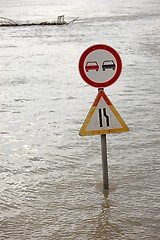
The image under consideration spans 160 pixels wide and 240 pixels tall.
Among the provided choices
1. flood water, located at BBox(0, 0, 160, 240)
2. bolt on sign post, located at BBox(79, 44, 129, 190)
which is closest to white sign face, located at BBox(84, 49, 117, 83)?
→ bolt on sign post, located at BBox(79, 44, 129, 190)

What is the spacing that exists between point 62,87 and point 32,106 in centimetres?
255

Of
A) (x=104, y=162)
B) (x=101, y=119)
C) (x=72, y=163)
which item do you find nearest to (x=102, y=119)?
(x=101, y=119)

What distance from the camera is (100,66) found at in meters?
6.35

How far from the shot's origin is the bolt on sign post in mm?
6312

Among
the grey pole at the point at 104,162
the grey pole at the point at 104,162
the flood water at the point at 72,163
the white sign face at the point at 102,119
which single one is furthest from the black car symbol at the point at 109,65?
the flood water at the point at 72,163

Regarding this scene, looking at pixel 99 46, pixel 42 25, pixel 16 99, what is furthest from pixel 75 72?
pixel 42 25

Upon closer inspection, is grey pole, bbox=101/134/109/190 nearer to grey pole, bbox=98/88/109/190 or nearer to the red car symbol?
grey pole, bbox=98/88/109/190

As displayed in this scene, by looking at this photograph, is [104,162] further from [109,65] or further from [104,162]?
[109,65]

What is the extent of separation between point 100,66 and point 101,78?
0.14 meters

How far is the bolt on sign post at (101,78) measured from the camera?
249 inches

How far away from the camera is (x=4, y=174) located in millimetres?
7777

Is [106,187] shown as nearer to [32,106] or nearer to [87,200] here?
[87,200]

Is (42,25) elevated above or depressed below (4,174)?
above

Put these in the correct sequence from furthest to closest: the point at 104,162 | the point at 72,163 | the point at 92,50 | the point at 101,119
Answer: the point at 72,163 → the point at 104,162 → the point at 101,119 → the point at 92,50
